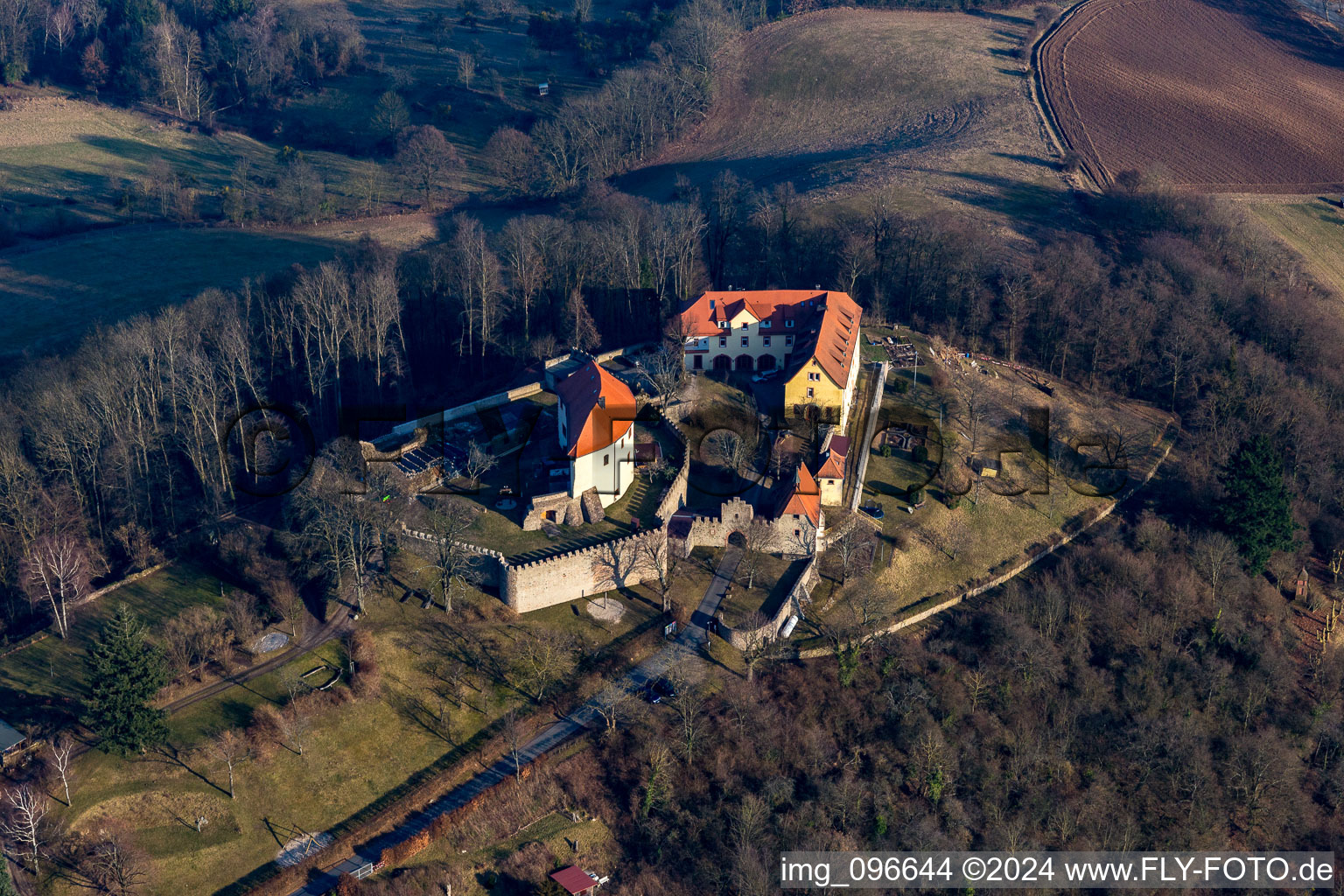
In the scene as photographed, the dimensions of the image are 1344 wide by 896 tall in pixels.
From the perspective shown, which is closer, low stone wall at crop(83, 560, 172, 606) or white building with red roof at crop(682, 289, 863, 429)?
low stone wall at crop(83, 560, 172, 606)

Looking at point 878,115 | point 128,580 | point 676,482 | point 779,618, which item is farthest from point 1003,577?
point 878,115

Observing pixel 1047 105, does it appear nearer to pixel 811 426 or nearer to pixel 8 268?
pixel 811 426

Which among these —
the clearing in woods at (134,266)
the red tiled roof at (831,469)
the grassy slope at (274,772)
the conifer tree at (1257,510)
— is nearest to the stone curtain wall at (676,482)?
the red tiled roof at (831,469)

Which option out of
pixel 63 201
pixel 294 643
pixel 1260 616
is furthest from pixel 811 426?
pixel 63 201

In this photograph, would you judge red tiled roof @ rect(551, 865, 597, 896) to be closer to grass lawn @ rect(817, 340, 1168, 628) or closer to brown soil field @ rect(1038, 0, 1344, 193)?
grass lawn @ rect(817, 340, 1168, 628)

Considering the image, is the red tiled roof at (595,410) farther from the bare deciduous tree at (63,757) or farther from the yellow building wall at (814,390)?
the bare deciduous tree at (63,757)

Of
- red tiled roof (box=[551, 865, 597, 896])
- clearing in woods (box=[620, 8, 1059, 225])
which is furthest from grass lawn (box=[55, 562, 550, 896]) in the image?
clearing in woods (box=[620, 8, 1059, 225])

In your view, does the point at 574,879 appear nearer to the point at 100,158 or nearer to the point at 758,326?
the point at 758,326
